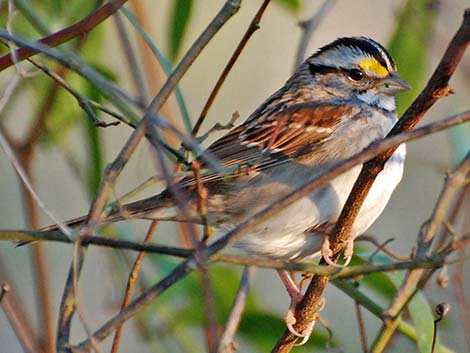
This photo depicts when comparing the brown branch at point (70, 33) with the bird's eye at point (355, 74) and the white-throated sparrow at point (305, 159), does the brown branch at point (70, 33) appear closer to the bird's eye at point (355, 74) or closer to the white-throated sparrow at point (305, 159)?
the white-throated sparrow at point (305, 159)

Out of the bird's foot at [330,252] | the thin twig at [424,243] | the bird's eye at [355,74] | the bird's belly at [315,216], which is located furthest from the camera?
the bird's eye at [355,74]

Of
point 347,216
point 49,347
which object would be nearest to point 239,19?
point 49,347

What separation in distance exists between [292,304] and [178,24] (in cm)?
63

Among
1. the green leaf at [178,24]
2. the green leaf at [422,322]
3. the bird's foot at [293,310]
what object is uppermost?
the green leaf at [178,24]

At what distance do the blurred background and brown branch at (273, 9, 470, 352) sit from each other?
0.93 feet

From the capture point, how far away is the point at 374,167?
5.17 ft

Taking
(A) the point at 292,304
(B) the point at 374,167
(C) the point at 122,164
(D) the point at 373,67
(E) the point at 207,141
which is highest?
(E) the point at 207,141

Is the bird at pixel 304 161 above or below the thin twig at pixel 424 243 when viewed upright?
above

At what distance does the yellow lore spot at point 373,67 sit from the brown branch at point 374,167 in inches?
27.1

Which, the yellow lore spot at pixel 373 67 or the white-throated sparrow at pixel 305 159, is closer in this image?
the white-throated sparrow at pixel 305 159

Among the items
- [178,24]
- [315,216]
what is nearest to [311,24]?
[178,24]

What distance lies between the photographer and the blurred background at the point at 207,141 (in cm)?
230

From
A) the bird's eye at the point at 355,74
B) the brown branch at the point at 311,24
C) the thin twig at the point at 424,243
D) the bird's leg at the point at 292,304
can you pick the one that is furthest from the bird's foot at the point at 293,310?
the bird's eye at the point at 355,74

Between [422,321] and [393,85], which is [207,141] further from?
[422,321]
